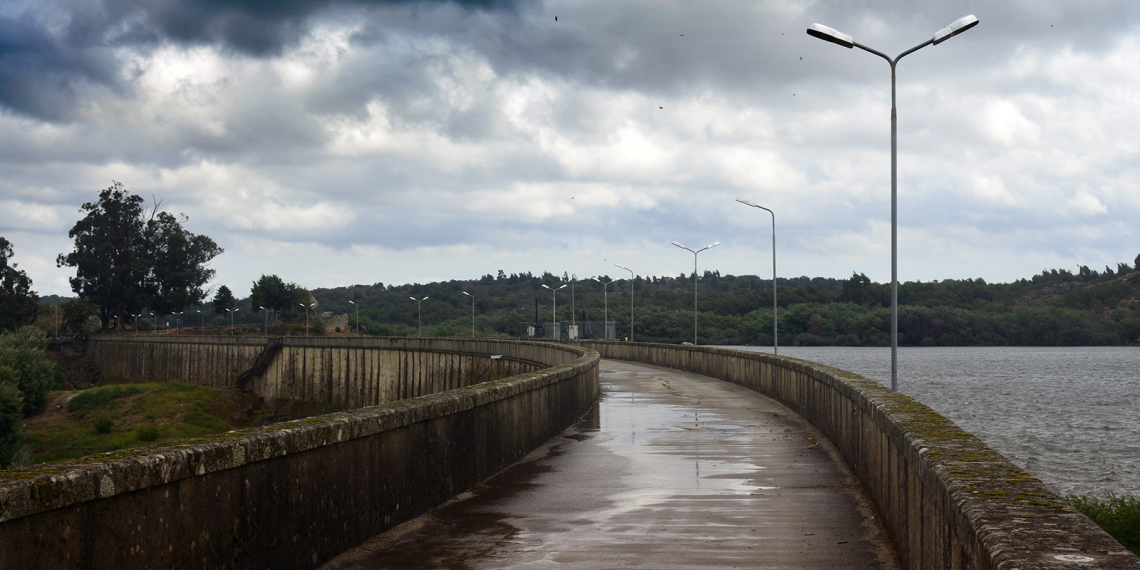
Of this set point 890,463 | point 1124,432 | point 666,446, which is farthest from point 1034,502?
point 1124,432

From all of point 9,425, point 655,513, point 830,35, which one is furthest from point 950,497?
point 9,425

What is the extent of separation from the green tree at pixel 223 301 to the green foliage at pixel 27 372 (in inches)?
2578

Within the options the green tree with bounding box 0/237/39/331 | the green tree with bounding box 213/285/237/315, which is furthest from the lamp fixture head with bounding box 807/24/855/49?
the green tree with bounding box 213/285/237/315

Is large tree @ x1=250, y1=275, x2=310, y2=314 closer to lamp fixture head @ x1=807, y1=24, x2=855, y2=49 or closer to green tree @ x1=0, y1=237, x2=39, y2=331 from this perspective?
green tree @ x1=0, y1=237, x2=39, y2=331

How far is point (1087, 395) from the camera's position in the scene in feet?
246

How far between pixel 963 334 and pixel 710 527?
163753mm

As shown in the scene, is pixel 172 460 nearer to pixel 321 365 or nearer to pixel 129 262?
pixel 321 365

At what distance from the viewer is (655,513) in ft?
30.6

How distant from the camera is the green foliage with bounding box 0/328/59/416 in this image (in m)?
66.9

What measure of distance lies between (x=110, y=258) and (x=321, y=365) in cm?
6548

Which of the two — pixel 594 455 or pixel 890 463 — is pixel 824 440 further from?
pixel 890 463

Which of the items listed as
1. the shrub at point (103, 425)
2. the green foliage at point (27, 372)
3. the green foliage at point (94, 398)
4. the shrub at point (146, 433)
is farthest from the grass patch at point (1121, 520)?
the green foliage at point (94, 398)

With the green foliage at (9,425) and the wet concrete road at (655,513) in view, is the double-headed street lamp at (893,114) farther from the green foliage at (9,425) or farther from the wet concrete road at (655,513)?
the green foliage at (9,425)

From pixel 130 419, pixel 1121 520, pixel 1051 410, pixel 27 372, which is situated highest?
pixel 1121 520
